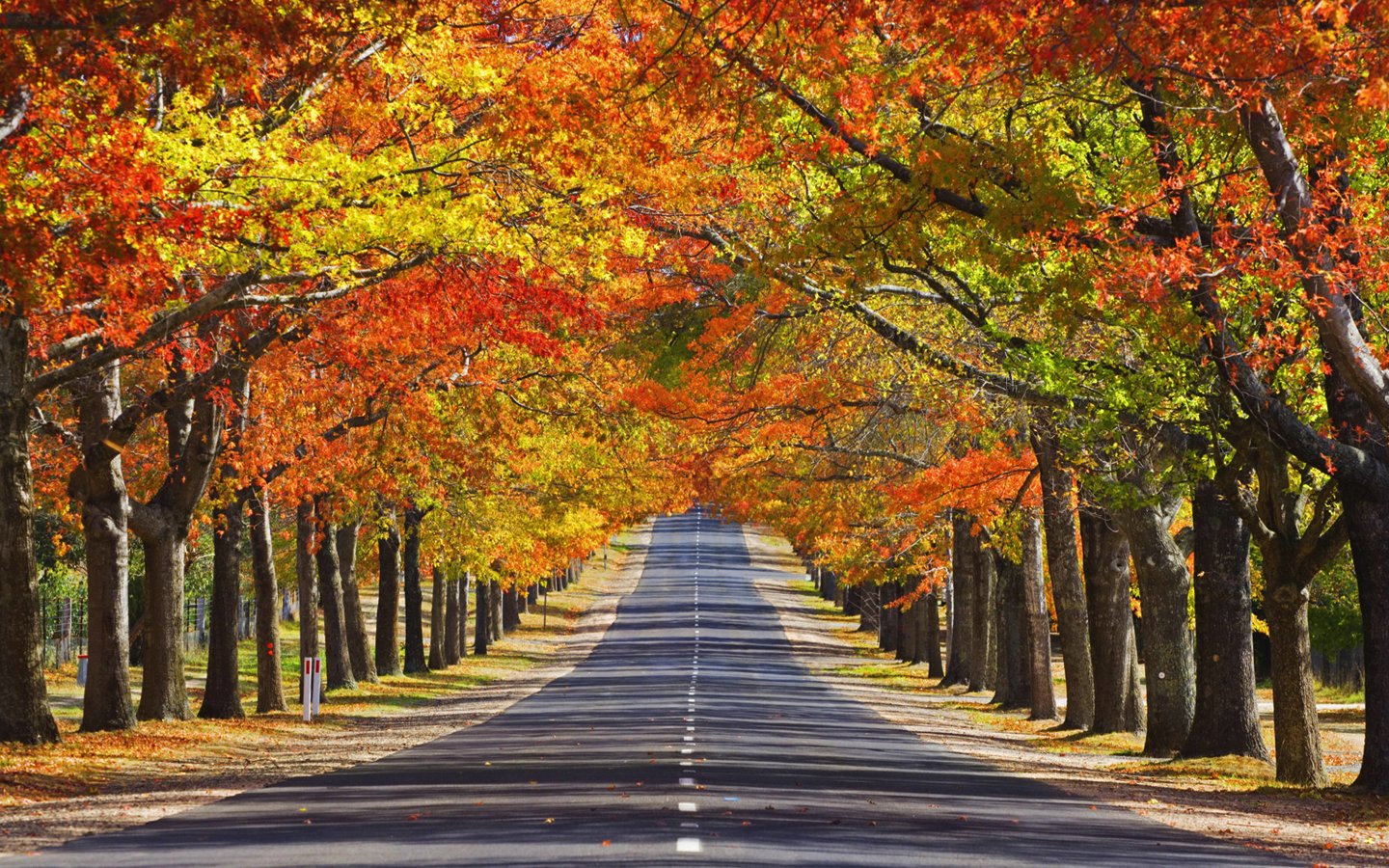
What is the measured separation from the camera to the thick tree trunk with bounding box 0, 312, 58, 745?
20.0 m

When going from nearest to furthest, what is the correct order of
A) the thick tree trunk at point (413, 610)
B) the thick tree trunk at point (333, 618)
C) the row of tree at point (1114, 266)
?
the row of tree at point (1114, 266) → the thick tree trunk at point (333, 618) → the thick tree trunk at point (413, 610)

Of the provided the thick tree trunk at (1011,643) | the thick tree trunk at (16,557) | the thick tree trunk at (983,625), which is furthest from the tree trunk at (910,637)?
the thick tree trunk at (16,557)

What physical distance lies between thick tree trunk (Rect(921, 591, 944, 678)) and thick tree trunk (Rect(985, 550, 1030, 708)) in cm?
1095

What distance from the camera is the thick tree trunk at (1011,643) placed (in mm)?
39375

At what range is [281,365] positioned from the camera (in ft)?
95.1

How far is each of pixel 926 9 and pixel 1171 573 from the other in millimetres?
14057

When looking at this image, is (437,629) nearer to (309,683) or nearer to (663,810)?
(309,683)

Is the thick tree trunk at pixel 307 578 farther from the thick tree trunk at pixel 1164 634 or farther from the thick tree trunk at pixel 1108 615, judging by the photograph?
the thick tree trunk at pixel 1164 634

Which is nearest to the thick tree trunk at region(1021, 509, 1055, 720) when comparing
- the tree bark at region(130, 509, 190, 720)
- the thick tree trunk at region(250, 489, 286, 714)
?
the thick tree trunk at region(250, 489, 286, 714)

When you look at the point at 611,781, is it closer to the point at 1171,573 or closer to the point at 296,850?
the point at 296,850

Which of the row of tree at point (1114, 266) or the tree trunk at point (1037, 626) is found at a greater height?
the row of tree at point (1114, 266)

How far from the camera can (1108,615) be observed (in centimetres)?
2922

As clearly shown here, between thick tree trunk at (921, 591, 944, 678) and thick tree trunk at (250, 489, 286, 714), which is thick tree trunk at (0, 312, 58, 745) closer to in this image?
thick tree trunk at (250, 489, 286, 714)

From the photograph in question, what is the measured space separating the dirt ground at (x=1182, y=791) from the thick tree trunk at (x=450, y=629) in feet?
53.4
